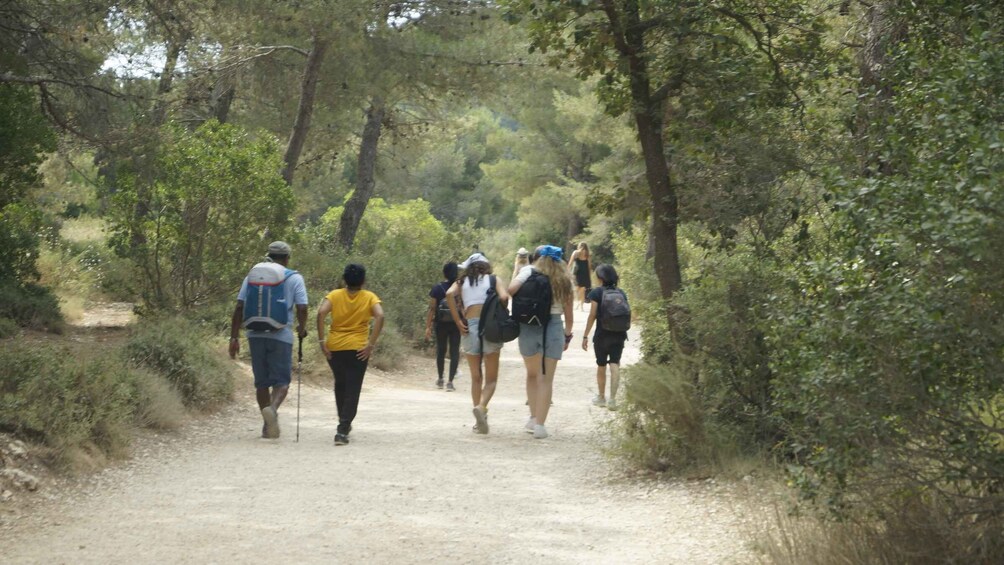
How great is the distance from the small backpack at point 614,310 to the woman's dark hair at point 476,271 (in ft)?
5.10

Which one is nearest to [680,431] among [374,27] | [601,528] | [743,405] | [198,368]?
[743,405]

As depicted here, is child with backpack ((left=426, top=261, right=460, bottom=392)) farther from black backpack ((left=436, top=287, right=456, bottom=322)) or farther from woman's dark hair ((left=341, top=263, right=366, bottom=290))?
woman's dark hair ((left=341, top=263, right=366, bottom=290))

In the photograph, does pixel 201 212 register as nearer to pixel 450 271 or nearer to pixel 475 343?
pixel 450 271

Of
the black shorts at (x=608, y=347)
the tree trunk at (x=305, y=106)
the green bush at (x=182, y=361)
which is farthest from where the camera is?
the tree trunk at (x=305, y=106)

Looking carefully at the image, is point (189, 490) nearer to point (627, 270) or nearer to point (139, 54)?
point (139, 54)

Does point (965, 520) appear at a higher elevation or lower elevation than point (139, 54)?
lower

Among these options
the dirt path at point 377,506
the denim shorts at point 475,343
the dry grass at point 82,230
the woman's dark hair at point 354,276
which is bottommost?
the dirt path at point 377,506

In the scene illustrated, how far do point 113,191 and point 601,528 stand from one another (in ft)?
38.1

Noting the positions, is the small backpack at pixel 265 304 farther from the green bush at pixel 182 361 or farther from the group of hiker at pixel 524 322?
the group of hiker at pixel 524 322

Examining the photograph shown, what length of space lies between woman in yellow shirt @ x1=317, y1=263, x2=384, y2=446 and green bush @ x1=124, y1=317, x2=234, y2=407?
6.53 feet

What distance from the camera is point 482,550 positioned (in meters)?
6.98

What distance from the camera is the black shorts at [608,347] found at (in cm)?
1392

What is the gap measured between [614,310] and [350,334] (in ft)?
11.9

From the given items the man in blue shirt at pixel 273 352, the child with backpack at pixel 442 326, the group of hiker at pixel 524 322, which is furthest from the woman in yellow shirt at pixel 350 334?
the child with backpack at pixel 442 326
